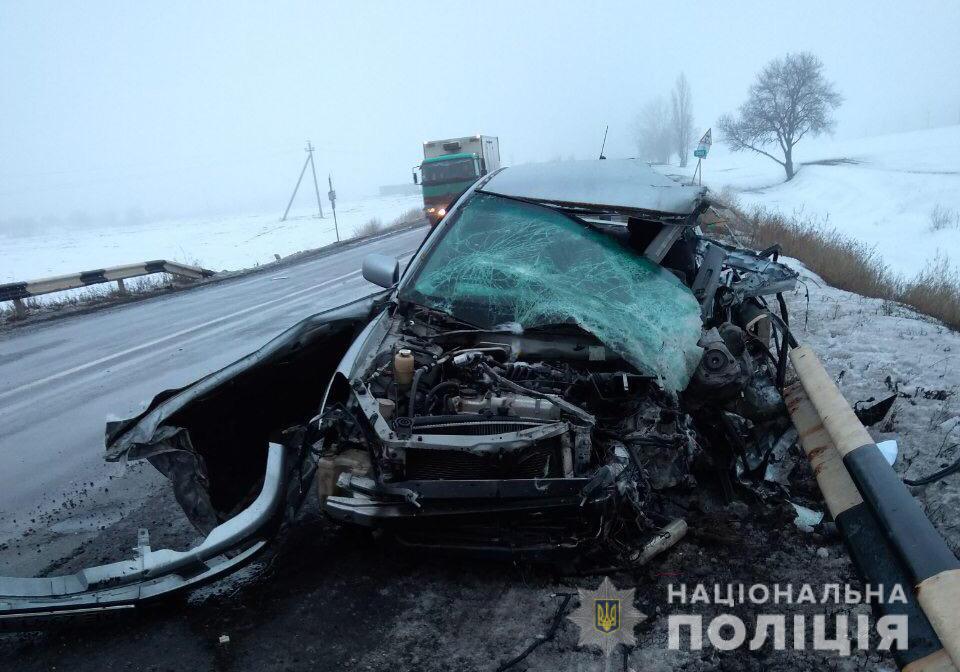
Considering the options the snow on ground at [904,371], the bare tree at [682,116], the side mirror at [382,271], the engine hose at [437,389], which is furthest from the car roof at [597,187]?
→ the bare tree at [682,116]

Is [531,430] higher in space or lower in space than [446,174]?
lower

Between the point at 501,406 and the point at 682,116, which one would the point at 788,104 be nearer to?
the point at 682,116

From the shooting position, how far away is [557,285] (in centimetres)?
354

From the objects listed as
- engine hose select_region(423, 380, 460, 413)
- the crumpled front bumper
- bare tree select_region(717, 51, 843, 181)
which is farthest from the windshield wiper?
bare tree select_region(717, 51, 843, 181)

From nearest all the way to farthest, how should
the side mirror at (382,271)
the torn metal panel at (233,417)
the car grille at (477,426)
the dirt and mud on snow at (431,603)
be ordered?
the dirt and mud on snow at (431,603)
the car grille at (477,426)
the torn metal panel at (233,417)
the side mirror at (382,271)

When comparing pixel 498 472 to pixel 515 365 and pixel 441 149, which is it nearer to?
pixel 515 365

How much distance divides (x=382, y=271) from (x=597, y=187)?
1.69m

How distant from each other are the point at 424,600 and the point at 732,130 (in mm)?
52614

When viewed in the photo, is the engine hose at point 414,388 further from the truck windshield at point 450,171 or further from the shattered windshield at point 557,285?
the truck windshield at point 450,171

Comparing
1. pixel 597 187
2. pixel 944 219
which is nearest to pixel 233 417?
pixel 597 187

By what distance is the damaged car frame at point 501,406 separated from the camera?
260 centimetres

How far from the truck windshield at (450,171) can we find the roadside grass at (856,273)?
26.7ft

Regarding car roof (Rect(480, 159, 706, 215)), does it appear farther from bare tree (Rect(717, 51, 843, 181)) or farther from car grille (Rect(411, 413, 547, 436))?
bare tree (Rect(717, 51, 843, 181))

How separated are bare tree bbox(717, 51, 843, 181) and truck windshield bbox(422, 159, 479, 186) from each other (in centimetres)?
3648
